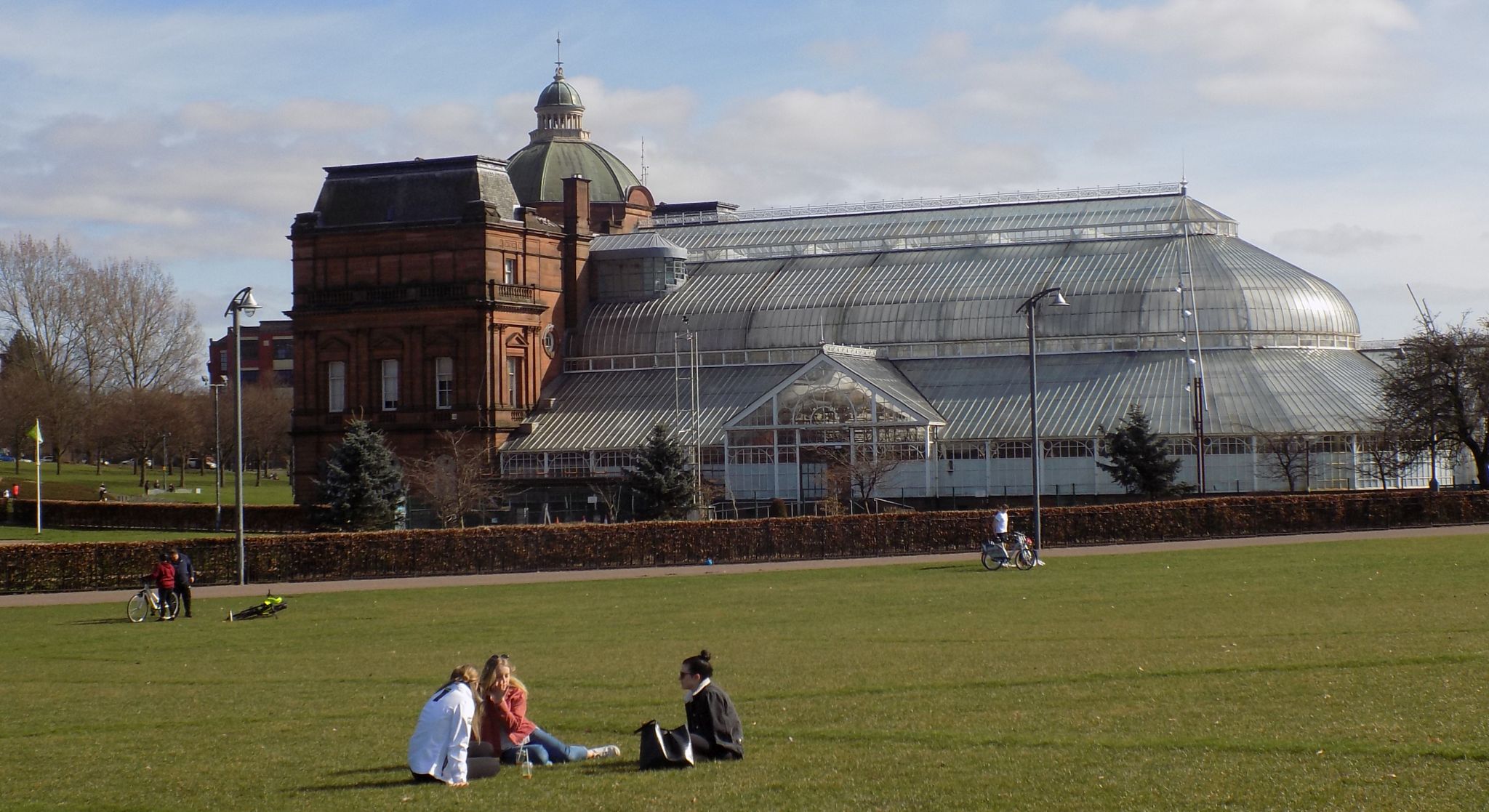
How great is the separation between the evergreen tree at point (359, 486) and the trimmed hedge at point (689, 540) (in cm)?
1804

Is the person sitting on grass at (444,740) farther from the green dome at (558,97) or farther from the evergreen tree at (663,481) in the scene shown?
the green dome at (558,97)

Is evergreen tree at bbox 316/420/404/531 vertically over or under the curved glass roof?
under

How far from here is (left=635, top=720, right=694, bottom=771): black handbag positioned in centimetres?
1784

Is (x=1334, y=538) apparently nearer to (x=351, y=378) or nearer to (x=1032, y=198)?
(x=1032, y=198)

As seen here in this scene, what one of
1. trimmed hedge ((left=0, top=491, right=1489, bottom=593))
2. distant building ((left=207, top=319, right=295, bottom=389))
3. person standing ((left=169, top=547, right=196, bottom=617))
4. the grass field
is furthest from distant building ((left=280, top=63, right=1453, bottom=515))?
distant building ((left=207, top=319, right=295, bottom=389))

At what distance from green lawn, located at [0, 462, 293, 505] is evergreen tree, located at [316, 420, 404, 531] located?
22.3 m

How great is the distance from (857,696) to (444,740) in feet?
21.7

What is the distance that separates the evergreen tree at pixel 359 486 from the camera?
2864 inches

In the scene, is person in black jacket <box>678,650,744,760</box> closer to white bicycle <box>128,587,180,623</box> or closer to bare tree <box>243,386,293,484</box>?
white bicycle <box>128,587,180,623</box>

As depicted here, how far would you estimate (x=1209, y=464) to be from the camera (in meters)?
76.0

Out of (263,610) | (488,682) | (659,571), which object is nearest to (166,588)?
(263,610)

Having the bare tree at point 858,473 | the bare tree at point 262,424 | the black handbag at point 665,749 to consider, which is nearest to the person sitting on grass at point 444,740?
the black handbag at point 665,749

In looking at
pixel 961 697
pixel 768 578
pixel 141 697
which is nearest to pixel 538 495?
pixel 768 578

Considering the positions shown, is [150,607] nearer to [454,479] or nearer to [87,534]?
[454,479]
